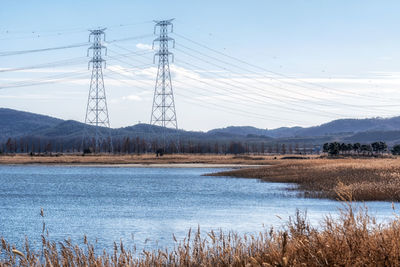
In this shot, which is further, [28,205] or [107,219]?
[28,205]

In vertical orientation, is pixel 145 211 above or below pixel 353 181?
below

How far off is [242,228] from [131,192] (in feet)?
88.0

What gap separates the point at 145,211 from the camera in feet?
124

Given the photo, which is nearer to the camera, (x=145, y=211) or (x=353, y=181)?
(x=145, y=211)

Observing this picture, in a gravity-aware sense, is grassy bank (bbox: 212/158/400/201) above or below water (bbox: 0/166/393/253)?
above

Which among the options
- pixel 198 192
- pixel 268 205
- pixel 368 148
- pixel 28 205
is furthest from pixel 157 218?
pixel 368 148

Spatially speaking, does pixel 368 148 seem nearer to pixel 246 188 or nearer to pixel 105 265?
pixel 246 188

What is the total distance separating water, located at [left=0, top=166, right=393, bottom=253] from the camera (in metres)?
27.8

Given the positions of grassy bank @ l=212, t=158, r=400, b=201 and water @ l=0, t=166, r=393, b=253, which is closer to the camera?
water @ l=0, t=166, r=393, b=253

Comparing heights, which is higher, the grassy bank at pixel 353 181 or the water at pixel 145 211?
the grassy bank at pixel 353 181

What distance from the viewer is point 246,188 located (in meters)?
56.6

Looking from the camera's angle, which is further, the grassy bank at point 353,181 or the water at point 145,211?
the grassy bank at point 353,181

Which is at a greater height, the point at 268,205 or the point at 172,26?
the point at 172,26

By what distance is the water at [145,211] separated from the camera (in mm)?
27817
